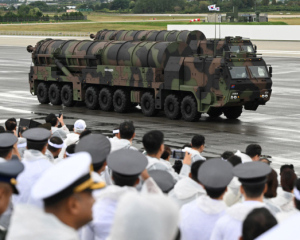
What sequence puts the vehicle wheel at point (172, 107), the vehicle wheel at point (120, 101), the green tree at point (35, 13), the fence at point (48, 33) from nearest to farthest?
the vehicle wheel at point (172, 107)
the vehicle wheel at point (120, 101)
the fence at point (48, 33)
the green tree at point (35, 13)

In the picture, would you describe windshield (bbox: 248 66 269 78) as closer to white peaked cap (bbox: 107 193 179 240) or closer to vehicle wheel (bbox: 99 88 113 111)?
vehicle wheel (bbox: 99 88 113 111)

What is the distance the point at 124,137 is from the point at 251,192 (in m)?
3.64

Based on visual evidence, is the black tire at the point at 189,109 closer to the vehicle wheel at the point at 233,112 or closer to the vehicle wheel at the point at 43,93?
the vehicle wheel at the point at 233,112

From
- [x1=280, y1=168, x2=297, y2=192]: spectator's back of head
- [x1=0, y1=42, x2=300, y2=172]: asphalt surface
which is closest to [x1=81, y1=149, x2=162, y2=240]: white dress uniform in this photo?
[x1=280, y1=168, x2=297, y2=192]: spectator's back of head

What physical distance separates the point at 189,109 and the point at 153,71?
6.96ft

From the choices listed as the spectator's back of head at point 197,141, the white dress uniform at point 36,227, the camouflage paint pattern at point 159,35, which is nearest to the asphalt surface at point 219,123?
the camouflage paint pattern at point 159,35

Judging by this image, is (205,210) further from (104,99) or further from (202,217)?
(104,99)

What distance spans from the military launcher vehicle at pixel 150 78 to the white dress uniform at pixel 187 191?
13.7 m

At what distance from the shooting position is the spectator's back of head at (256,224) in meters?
3.55

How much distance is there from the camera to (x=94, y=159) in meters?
5.13

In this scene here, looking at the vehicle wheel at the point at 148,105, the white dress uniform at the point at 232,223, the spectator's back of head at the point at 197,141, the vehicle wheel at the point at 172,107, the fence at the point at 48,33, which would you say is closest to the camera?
the white dress uniform at the point at 232,223

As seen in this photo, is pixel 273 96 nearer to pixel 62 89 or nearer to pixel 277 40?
pixel 62 89

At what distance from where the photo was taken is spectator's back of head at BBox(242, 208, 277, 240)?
3.55 m

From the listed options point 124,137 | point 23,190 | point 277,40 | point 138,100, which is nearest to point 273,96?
point 138,100
